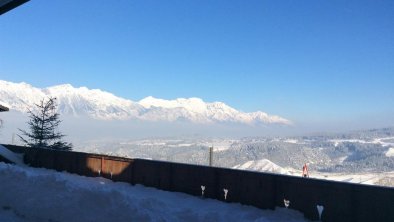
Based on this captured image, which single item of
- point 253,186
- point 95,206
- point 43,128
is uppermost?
point 43,128

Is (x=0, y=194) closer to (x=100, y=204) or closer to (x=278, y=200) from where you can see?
(x=100, y=204)

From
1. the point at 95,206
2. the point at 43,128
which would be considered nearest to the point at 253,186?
the point at 95,206

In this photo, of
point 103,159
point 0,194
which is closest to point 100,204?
point 0,194

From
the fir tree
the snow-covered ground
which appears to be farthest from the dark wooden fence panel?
the fir tree

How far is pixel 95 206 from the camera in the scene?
11.2 meters

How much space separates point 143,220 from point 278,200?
16.5 feet

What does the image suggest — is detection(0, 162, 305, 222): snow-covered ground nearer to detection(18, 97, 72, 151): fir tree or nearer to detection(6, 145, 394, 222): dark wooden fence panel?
detection(6, 145, 394, 222): dark wooden fence panel

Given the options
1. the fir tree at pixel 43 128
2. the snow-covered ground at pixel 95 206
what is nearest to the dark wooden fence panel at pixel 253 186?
the snow-covered ground at pixel 95 206

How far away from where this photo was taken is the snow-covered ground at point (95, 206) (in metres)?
10.7

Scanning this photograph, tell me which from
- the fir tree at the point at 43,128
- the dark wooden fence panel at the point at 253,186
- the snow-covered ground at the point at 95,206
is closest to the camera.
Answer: the snow-covered ground at the point at 95,206

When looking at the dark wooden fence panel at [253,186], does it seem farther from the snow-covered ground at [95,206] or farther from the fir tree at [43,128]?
the fir tree at [43,128]

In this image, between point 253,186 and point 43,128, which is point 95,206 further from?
point 43,128

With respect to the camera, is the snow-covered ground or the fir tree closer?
the snow-covered ground

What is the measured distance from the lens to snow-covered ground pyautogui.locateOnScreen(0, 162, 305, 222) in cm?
1070
